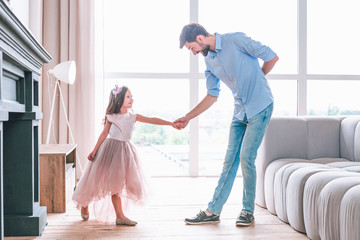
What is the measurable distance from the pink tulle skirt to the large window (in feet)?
5.14

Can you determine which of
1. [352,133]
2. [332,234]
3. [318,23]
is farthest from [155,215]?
A: [318,23]

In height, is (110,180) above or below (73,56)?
below

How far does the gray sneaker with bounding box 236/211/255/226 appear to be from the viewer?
6.48 feet

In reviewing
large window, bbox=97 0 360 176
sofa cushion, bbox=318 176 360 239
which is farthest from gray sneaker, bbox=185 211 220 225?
large window, bbox=97 0 360 176

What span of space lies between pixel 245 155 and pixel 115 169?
0.80 m

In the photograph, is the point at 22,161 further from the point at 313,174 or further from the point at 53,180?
the point at 313,174

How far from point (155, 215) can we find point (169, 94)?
1861mm

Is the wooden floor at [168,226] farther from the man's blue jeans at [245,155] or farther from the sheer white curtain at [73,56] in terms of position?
the sheer white curtain at [73,56]

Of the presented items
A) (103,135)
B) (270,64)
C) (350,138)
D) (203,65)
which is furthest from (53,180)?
(203,65)

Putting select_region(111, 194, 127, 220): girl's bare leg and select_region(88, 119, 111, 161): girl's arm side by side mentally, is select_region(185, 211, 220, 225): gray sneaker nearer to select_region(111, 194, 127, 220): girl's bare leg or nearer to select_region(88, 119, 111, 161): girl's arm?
select_region(111, 194, 127, 220): girl's bare leg

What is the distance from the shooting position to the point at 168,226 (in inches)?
78.2

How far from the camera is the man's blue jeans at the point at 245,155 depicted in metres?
2.00

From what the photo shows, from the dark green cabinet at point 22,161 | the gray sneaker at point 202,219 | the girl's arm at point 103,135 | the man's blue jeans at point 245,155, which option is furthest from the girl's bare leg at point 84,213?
the man's blue jeans at point 245,155

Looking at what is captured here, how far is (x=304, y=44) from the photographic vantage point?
3953 mm
